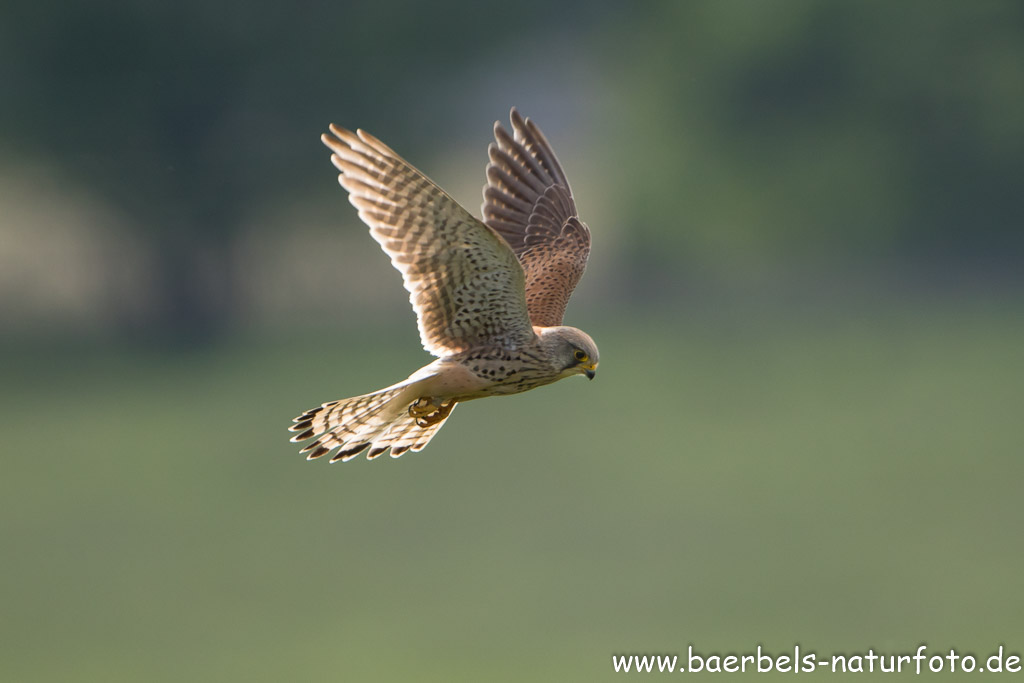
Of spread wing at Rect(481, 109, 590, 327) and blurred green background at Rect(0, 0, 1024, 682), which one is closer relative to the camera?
spread wing at Rect(481, 109, 590, 327)

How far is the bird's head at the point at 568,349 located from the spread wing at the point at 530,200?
1.32 meters

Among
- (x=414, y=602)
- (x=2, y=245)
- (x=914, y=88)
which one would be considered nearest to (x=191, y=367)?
(x=2, y=245)

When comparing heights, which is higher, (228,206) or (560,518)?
(228,206)

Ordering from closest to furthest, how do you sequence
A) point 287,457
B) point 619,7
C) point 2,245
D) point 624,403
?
point 2,245
point 287,457
point 624,403
point 619,7

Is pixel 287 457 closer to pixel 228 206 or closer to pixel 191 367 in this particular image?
pixel 191 367

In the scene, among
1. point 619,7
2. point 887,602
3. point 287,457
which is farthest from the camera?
point 619,7

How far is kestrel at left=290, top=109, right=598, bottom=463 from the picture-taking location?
6578mm

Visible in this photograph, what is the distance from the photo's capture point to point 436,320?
7012 mm

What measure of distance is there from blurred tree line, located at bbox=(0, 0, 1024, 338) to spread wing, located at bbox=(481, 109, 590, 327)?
32580 millimetres

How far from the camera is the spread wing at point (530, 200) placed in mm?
8211

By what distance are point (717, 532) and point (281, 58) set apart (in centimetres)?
1737

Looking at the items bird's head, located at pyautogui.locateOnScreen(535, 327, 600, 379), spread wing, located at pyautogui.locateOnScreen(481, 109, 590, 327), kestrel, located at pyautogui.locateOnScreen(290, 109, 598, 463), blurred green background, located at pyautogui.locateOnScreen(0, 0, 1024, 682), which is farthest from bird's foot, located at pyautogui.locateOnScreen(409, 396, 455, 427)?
blurred green background, located at pyautogui.locateOnScreen(0, 0, 1024, 682)

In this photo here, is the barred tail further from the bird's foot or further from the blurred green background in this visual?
the blurred green background

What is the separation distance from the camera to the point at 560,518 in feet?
137
